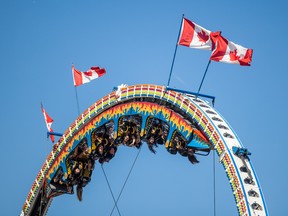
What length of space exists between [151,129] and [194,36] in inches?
216

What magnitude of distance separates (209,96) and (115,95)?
18.8ft

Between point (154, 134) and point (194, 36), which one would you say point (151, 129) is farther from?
point (194, 36)

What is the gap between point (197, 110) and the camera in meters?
30.3

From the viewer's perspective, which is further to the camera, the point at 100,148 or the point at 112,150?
the point at 100,148

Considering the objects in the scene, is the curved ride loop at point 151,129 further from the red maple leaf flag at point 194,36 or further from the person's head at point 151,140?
the red maple leaf flag at point 194,36

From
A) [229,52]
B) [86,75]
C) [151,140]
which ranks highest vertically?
[86,75]

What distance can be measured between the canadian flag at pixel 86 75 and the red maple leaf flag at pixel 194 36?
7.62m

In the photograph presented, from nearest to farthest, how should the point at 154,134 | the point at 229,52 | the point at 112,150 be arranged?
the point at 229,52 → the point at 154,134 → the point at 112,150

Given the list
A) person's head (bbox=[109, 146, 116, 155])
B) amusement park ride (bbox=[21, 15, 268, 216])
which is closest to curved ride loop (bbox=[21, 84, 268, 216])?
amusement park ride (bbox=[21, 15, 268, 216])

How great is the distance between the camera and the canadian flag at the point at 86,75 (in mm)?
36500

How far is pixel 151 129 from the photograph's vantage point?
33156 millimetres

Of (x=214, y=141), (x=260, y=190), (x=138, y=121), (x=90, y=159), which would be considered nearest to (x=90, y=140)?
(x=90, y=159)

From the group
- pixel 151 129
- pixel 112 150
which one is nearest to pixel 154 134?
pixel 151 129

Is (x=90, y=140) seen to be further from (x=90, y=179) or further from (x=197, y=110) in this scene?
(x=197, y=110)
